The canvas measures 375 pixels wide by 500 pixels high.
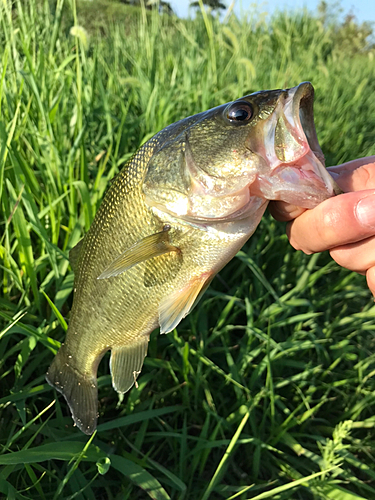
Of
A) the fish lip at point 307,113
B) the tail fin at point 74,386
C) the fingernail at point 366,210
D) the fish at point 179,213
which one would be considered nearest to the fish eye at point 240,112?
the fish at point 179,213

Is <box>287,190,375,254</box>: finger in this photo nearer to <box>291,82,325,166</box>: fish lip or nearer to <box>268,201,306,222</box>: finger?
<box>268,201,306,222</box>: finger

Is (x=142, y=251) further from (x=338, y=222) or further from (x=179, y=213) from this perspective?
(x=338, y=222)

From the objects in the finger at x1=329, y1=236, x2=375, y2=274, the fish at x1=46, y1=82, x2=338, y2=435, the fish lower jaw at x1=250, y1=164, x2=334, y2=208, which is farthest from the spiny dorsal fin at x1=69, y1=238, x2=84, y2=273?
the finger at x1=329, y1=236, x2=375, y2=274

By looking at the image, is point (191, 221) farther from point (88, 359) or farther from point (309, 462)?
point (309, 462)

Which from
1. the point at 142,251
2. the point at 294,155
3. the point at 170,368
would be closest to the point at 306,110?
the point at 294,155

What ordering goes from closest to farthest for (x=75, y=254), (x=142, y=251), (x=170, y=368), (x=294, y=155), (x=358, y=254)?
(x=294, y=155)
(x=142, y=251)
(x=358, y=254)
(x=75, y=254)
(x=170, y=368)

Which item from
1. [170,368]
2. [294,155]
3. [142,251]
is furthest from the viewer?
[170,368]
